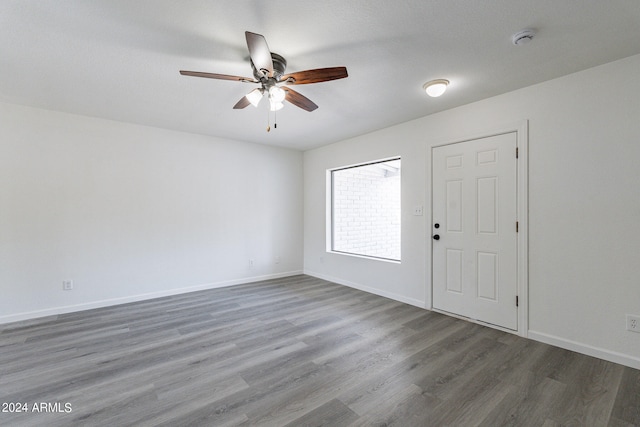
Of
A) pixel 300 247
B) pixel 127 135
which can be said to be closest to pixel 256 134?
pixel 127 135

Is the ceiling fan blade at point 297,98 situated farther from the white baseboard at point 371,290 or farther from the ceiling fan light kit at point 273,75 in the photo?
the white baseboard at point 371,290

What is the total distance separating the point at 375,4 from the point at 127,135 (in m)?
3.68

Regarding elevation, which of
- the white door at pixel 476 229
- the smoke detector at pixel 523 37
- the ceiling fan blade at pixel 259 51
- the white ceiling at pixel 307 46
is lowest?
the white door at pixel 476 229

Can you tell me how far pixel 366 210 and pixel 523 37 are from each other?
153 inches

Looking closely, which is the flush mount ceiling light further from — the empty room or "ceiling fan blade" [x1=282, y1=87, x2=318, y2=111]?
"ceiling fan blade" [x1=282, y1=87, x2=318, y2=111]

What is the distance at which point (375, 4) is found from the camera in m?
1.70

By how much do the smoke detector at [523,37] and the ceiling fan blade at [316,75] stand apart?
120cm

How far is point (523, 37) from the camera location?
1959 millimetres

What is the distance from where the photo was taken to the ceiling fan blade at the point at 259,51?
1.64 metres

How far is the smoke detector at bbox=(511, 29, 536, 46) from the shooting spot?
1915 millimetres

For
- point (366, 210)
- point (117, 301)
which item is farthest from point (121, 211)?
point (366, 210)

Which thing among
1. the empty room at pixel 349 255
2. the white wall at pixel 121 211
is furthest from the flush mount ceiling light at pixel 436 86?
the white wall at pixel 121 211

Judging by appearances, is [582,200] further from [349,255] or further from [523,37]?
[349,255]

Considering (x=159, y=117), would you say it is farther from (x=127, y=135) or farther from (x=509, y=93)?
(x=509, y=93)
